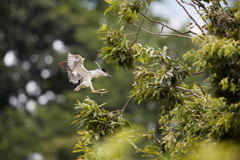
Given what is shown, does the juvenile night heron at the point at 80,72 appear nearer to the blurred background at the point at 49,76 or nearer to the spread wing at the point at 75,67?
the spread wing at the point at 75,67

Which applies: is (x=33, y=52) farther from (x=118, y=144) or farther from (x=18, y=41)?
(x=118, y=144)

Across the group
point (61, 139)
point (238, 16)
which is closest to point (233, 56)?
point (238, 16)

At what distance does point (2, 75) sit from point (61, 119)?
2340 mm

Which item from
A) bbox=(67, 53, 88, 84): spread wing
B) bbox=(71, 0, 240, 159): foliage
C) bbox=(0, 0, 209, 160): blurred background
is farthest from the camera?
bbox=(0, 0, 209, 160): blurred background

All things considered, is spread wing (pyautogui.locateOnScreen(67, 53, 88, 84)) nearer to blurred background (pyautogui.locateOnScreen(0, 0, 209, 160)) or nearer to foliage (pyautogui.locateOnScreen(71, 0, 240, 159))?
foliage (pyautogui.locateOnScreen(71, 0, 240, 159))

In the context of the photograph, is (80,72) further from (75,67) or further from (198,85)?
(198,85)

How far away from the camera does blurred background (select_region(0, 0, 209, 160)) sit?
9.87m

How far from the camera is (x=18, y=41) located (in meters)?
11.1

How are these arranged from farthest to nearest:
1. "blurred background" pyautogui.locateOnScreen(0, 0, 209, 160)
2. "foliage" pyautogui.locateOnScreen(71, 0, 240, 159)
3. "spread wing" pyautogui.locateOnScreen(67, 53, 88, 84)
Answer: "blurred background" pyautogui.locateOnScreen(0, 0, 209, 160) → "spread wing" pyautogui.locateOnScreen(67, 53, 88, 84) → "foliage" pyautogui.locateOnScreen(71, 0, 240, 159)

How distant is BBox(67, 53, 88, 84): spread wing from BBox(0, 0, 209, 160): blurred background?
251 inches

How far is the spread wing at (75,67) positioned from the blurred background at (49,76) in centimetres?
637

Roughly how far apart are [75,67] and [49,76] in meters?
7.97

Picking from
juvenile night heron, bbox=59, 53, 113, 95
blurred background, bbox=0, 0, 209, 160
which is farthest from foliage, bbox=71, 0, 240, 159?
blurred background, bbox=0, 0, 209, 160

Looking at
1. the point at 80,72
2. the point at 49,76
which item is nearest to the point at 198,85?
the point at 80,72
